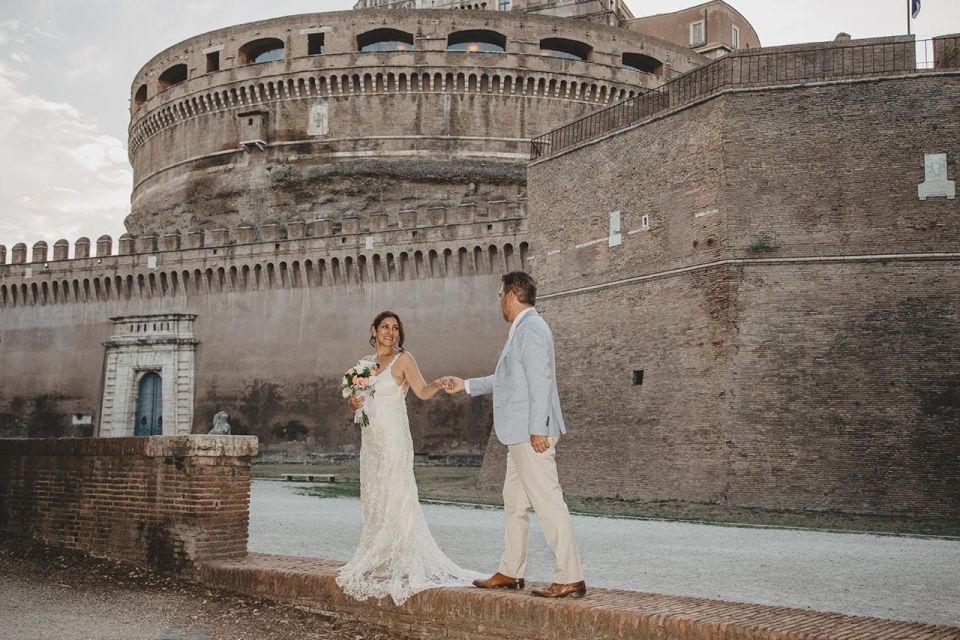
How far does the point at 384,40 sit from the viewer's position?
3453 cm

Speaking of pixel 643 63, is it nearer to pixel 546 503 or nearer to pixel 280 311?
pixel 280 311

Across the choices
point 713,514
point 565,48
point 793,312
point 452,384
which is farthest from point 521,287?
point 565,48

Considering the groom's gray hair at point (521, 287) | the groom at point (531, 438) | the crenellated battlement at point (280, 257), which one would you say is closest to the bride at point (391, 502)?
the groom at point (531, 438)

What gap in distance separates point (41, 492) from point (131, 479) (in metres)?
1.41

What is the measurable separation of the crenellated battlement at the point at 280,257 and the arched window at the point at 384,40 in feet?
25.5

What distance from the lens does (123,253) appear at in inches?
1168

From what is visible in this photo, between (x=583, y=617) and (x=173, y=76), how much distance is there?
36279 millimetres

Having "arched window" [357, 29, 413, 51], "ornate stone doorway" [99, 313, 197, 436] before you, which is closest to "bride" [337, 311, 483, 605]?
"ornate stone doorway" [99, 313, 197, 436]

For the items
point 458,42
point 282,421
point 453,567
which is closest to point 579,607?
point 453,567

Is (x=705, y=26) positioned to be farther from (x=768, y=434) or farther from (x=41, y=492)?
(x=41, y=492)

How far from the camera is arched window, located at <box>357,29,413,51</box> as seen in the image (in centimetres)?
3375

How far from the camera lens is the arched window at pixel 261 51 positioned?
34.5m

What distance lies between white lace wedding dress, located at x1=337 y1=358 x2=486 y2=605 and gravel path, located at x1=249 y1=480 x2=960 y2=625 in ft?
6.21

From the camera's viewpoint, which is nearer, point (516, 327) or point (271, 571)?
point (516, 327)
